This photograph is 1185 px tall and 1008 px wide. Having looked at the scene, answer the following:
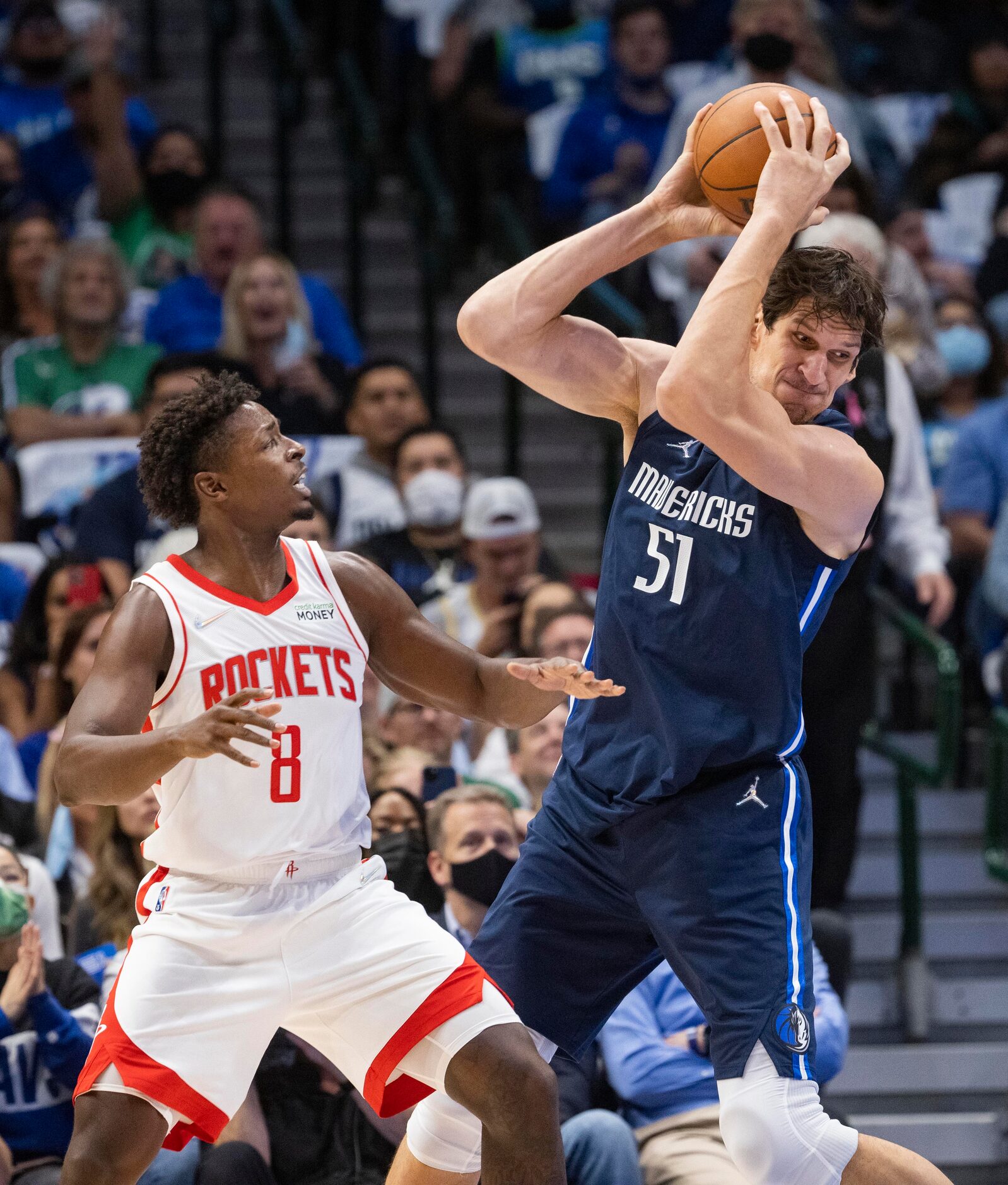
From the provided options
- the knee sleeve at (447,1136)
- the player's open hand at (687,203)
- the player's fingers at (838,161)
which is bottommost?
the knee sleeve at (447,1136)

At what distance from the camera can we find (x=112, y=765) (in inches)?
128

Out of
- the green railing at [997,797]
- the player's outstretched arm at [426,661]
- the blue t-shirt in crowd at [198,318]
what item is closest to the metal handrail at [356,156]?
the blue t-shirt in crowd at [198,318]

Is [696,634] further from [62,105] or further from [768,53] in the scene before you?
[62,105]

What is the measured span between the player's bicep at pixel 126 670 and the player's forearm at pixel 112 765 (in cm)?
6

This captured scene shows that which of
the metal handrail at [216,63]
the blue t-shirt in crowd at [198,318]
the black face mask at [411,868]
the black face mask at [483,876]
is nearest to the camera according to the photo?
the black face mask at [483,876]

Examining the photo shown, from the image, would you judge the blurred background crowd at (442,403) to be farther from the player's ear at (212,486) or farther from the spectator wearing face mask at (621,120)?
the player's ear at (212,486)

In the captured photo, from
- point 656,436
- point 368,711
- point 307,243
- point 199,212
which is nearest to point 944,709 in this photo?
point 368,711

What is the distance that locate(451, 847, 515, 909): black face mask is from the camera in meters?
4.80

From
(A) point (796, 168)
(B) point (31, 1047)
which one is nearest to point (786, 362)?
(A) point (796, 168)

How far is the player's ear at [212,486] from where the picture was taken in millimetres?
3658

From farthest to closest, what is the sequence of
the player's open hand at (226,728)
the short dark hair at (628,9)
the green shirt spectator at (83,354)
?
the short dark hair at (628,9), the green shirt spectator at (83,354), the player's open hand at (226,728)

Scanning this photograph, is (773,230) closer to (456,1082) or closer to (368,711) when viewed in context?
(456,1082)

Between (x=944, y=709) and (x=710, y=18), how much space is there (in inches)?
198

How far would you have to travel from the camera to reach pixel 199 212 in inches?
314
